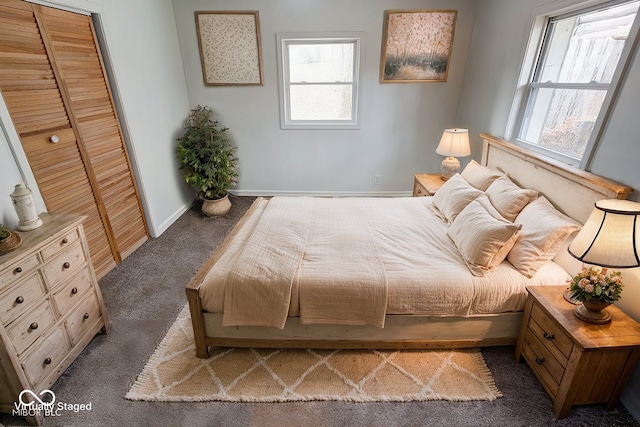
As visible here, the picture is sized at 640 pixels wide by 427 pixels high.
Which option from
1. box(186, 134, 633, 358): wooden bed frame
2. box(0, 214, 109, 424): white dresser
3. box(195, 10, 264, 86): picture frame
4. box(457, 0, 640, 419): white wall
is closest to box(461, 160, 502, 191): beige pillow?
box(457, 0, 640, 419): white wall

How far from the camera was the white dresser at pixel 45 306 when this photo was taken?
1.45 meters

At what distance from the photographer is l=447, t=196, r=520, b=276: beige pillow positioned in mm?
1821

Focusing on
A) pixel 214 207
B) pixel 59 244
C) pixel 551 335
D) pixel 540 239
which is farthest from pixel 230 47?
pixel 551 335

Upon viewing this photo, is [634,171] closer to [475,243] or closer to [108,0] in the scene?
[475,243]

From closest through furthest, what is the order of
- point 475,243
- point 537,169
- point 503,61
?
point 475,243 < point 537,169 < point 503,61

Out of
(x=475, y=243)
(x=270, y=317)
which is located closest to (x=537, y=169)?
(x=475, y=243)

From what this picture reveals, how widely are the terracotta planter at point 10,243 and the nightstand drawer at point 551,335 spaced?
2.69m

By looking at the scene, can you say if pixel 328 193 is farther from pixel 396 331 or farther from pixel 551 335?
pixel 551 335

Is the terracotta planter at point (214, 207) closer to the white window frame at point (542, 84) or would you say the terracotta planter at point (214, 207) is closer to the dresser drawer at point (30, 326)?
the dresser drawer at point (30, 326)

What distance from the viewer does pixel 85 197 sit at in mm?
2510

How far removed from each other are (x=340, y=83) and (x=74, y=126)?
2843 mm

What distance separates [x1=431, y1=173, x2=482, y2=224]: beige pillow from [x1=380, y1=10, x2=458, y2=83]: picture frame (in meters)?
1.69

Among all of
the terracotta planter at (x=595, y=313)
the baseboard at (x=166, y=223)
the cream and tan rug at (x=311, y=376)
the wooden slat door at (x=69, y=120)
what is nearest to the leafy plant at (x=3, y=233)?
A: the wooden slat door at (x=69, y=120)

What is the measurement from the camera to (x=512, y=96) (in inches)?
108
